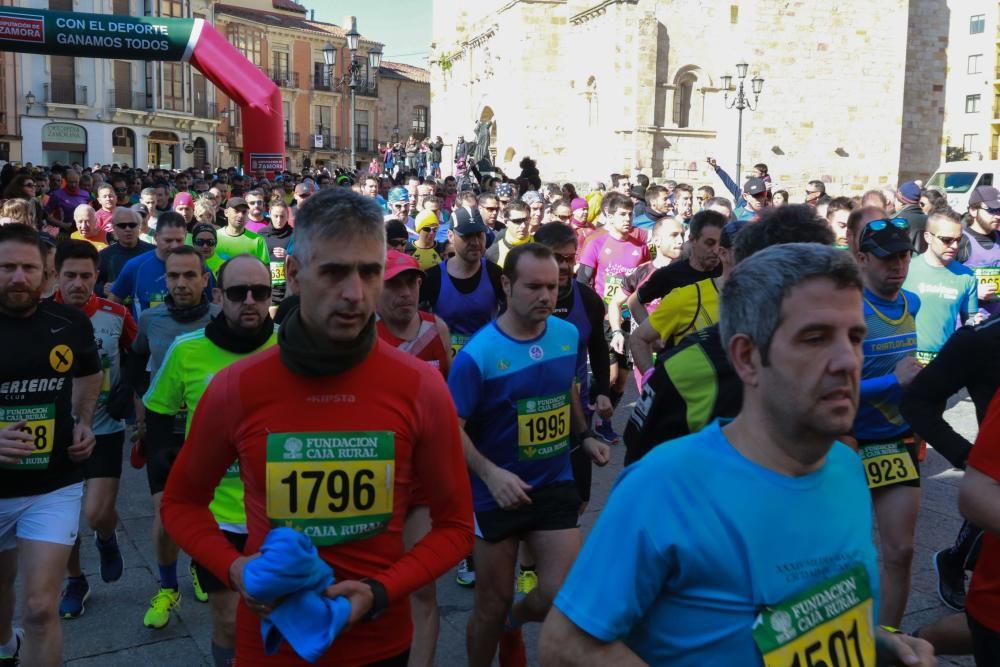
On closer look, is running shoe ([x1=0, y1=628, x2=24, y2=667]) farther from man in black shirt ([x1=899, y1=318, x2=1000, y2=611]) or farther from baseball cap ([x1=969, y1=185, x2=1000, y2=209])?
baseball cap ([x1=969, y1=185, x2=1000, y2=209])

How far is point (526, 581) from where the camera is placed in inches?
205

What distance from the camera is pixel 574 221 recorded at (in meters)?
12.5

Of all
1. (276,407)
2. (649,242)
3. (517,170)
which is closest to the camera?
(276,407)

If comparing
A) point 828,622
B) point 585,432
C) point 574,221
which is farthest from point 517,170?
point 828,622

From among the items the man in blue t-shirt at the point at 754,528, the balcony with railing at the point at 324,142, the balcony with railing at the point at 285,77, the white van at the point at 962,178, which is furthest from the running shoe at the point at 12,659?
the balcony with railing at the point at 285,77

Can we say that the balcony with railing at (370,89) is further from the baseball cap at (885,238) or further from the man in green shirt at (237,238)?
the baseball cap at (885,238)

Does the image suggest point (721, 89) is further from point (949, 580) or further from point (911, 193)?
point (949, 580)

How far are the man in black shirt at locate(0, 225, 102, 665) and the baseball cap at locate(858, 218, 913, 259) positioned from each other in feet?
11.0

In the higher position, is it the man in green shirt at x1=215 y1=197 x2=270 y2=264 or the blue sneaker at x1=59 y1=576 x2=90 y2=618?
the man in green shirt at x1=215 y1=197 x2=270 y2=264

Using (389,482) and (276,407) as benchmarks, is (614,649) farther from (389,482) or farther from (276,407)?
(276,407)

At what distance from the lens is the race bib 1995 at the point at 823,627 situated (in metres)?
1.79

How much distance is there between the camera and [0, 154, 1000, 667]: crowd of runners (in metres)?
1.81

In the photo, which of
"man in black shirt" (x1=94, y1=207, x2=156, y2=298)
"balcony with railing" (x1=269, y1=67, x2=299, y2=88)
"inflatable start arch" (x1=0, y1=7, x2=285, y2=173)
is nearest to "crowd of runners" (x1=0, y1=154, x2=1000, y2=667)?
"man in black shirt" (x1=94, y1=207, x2=156, y2=298)

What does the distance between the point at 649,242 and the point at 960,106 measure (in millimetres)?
59690
